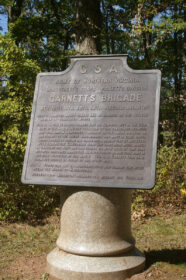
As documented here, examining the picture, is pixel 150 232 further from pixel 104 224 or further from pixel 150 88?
pixel 150 88

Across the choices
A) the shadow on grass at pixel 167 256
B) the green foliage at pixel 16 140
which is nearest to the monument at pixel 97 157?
the shadow on grass at pixel 167 256

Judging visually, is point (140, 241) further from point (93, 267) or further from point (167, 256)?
point (93, 267)

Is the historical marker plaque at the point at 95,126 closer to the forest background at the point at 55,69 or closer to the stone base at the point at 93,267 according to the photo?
the stone base at the point at 93,267

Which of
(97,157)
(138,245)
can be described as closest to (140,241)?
(138,245)

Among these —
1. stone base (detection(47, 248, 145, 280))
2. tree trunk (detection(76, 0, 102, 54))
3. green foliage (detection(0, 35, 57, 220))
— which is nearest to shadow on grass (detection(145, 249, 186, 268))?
stone base (detection(47, 248, 145, 280))

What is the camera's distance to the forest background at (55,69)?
7250 mm

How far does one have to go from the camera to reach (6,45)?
25.2ft

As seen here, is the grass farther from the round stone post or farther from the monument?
the monument

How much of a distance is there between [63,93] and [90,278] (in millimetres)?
2239

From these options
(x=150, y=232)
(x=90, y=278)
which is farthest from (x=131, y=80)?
(x=150, y=232)

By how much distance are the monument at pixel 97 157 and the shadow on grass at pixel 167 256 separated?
1.80 ft

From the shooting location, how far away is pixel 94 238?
3.86 metres

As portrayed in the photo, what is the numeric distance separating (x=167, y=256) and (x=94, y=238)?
141 cm

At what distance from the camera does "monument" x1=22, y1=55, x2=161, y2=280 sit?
149 inches
